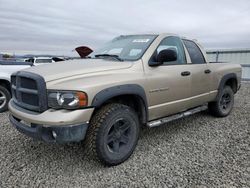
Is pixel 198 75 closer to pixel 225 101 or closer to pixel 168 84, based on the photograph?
pixel 168 84

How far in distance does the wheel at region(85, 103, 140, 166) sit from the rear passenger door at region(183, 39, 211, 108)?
1610 mm

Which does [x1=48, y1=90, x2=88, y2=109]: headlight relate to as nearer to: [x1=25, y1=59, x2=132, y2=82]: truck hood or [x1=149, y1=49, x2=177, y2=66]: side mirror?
[x1=25, y1=59, x2=132, y2=82]: truck hood

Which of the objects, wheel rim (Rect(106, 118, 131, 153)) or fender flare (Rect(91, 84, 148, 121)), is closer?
fender flare (Rect(91, 84, 148, 121))

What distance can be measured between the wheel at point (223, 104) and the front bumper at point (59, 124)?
355cm

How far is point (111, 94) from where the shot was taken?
2949mm

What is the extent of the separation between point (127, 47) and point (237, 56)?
435 inches

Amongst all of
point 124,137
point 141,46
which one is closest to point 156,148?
point 124,137

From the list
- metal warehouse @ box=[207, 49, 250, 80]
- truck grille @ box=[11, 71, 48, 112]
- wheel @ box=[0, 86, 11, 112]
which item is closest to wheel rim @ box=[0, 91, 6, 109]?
wheel @ box=[0, 86, 11, 112]

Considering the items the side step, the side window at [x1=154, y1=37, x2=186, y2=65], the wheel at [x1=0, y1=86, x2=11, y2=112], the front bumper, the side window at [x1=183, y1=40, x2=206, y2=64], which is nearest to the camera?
the front bumper

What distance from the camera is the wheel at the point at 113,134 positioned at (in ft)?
9.48

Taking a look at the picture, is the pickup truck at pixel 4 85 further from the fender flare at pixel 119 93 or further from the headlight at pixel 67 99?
the fender flare at pixel 119 93

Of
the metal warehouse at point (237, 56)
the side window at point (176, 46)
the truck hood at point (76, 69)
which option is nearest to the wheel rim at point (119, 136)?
the truck hood at point (76, 69)

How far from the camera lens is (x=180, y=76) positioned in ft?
13.1

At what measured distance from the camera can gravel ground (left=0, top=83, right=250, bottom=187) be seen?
280 cm
